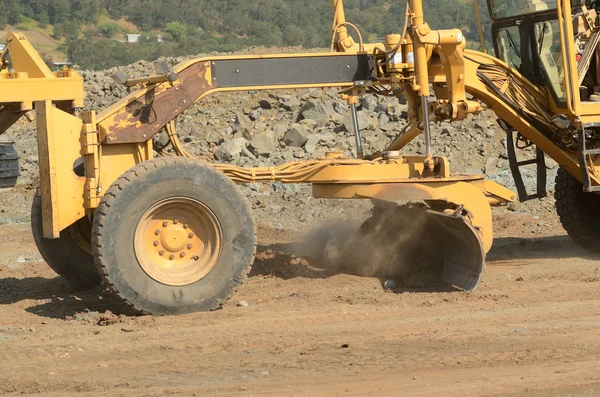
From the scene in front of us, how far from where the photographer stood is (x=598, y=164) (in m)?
9.95

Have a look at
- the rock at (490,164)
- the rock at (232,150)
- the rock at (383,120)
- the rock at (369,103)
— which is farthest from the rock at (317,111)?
the rock at (490,164)

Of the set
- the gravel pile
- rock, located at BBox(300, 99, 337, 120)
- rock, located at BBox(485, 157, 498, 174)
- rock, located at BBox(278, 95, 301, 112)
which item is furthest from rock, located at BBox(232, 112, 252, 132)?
rock, located at BBox(485, 157, 498, 174)

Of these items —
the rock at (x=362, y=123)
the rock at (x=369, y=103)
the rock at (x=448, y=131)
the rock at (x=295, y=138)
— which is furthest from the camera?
the rock at (x=369, y=103)

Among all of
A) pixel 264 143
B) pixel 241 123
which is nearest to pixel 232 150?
pixel 264 143

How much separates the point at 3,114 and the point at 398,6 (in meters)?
49.4

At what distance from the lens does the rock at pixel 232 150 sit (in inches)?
655

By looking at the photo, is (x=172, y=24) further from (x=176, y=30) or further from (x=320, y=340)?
(x=320, y=340)

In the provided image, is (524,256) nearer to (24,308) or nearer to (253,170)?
(253,170)

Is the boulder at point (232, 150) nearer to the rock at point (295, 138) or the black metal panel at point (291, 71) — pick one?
the rock at point (295, 138)

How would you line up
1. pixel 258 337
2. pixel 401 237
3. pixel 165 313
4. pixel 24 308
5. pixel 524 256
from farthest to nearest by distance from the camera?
pixel 524 256 < pixel 401 237 < pixel 24 308 < pixel 165 313 < pixel 258 337

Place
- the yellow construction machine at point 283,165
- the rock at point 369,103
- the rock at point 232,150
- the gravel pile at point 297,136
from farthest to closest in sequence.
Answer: the rock at point 369,103
the rock at point 232,150
the gravel pile at point 297,136
the yellow construction machine at point 283,165

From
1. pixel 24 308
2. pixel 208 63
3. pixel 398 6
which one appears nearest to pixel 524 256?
pixel 208 63

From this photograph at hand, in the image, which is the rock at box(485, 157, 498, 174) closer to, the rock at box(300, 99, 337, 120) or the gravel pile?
the gravel pile

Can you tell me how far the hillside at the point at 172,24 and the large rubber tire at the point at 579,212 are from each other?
34065 millimetres
